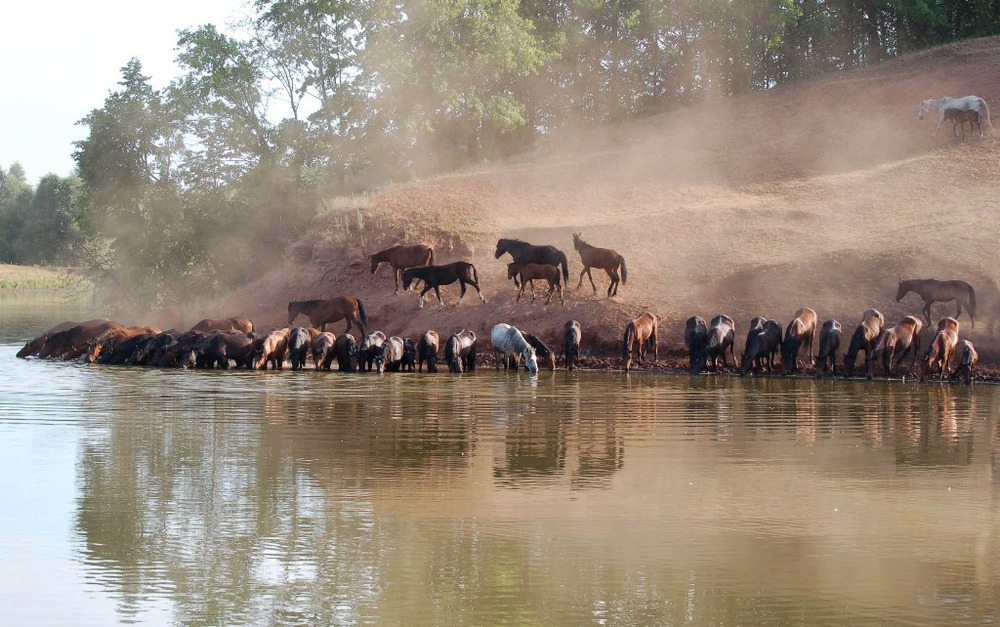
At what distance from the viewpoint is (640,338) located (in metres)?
27.6

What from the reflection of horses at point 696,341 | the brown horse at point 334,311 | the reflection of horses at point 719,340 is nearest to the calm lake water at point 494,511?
the reflection of horses at point 719,340

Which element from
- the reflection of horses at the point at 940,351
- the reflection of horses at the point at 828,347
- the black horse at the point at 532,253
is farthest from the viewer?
the black horse at the point at 532,253

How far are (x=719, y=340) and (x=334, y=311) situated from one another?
10466 millimetres

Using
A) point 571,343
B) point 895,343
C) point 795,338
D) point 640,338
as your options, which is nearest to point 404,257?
point 571,343

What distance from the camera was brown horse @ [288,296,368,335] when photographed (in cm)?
3186

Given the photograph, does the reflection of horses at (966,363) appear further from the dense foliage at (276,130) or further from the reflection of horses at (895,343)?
the dense foliage at (276,130)

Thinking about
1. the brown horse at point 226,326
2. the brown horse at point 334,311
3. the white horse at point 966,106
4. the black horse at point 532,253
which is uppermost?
the white horse at point 966,106

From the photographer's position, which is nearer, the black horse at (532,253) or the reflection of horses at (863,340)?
the reflection of horses at (863,340)

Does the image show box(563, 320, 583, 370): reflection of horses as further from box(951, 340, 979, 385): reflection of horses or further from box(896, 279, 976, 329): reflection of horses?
box(951, 340, 979, 385): reflection of horses

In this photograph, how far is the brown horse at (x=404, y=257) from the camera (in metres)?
34.2

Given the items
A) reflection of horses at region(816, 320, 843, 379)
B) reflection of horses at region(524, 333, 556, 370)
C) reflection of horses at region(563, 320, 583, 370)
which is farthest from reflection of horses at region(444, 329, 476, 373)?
reflection of horses at region(816, 320, 843, 379)

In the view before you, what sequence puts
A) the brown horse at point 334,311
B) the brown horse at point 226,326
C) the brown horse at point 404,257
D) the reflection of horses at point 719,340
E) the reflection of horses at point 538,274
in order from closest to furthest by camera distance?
the reflection of horses at point 719,340
the reflection of horses at point 538,274
the brown horse at point 334,311
the brown horse at point 226,326
the brown horse at point 404,257

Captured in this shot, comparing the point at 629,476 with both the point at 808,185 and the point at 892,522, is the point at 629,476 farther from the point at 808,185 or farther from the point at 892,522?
the point at 808,185

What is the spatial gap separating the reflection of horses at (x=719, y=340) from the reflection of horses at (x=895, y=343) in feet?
9.65
